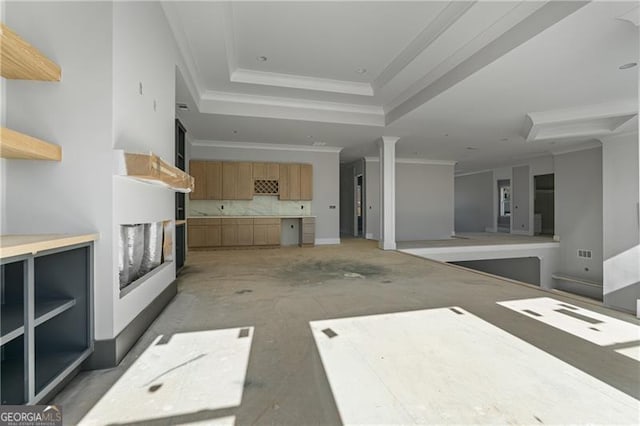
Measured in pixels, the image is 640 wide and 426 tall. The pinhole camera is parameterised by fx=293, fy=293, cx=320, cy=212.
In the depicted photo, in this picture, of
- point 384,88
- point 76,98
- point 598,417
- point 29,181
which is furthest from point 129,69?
point 384,88

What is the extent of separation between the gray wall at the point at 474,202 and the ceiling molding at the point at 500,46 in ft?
32.0

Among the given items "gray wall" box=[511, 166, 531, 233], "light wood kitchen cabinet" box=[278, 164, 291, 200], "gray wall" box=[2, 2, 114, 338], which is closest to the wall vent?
"gray wall" box=[511, 166, 531, 233]

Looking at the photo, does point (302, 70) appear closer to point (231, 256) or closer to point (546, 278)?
point (231, 256)

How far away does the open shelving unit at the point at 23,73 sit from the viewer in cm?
145

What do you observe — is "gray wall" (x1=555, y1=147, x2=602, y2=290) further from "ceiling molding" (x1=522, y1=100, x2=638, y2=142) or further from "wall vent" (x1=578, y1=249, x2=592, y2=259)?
"ceiling molding" (x1=522, y1=100, x2=638, y2=142)

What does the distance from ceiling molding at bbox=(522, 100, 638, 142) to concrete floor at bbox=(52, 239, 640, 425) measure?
150 inches

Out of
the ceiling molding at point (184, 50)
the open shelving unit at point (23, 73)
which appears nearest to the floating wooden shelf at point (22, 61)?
the open shelving unit at point (23, 73)

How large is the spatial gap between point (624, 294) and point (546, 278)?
2.27m

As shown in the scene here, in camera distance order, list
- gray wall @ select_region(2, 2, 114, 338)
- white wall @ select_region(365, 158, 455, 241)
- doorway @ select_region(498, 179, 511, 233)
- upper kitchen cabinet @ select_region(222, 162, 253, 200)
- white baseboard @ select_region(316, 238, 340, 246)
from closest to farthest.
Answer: gray wall @ select_region(2, 2, 114, 338)
upper kitchen cabinet @ select_region(222, 162, 253, 200)
white baseboard @ select_region(316, 238, 340, 246)
white wall @ select_region(365, 158, 455, 241)
doorway @ select_region(498, 179, 511, 233)

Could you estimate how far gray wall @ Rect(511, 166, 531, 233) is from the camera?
1131cm

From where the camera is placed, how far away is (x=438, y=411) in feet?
4.93

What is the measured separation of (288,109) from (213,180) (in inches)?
125

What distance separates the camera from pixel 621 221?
7.19 meters

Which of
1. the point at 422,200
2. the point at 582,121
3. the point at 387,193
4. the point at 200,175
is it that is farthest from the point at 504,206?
the point at 200,175
